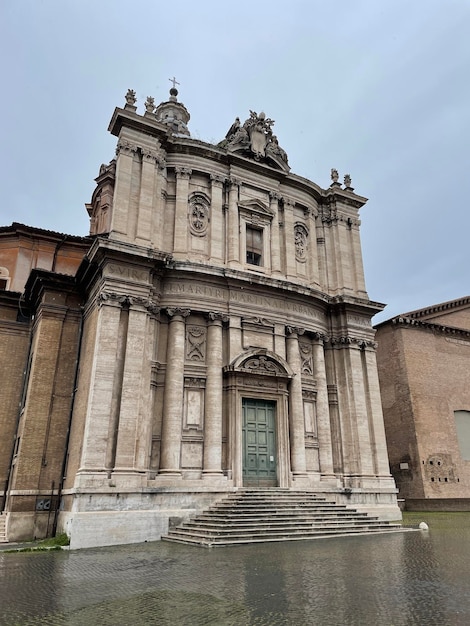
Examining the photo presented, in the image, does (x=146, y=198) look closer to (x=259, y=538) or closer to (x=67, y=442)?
(x=67, y=442)

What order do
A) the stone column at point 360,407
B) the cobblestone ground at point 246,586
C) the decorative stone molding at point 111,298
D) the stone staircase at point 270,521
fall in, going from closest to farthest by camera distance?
the cobblestone ground at point 246,586
the stone staircase at point 270,521
the decorative stone molding at point 111,298
the stone column at point 360,407

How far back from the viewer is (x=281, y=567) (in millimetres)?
9242

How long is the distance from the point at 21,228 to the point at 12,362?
294 inches

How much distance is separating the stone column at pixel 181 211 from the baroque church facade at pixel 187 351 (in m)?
0.06

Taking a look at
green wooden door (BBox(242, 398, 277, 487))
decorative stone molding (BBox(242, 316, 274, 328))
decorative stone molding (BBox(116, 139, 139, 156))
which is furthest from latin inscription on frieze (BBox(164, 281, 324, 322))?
decorative stone molding (BBox(116, 139, 139, 156))

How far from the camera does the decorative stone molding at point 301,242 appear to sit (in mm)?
23422

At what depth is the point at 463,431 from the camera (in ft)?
98.6

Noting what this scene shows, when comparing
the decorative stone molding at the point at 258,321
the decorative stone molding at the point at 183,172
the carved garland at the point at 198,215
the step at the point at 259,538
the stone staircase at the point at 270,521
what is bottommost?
the step at the point at 259,538

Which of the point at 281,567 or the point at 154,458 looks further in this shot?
the point at 154,458

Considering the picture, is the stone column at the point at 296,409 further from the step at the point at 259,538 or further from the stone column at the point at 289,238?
the step at the point at 259,538

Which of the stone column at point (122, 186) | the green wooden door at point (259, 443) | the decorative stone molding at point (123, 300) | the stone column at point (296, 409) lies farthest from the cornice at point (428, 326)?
the stone column at point (122, 186)

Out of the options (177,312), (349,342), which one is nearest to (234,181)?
(177,312)

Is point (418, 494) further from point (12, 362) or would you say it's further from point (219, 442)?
point (12, 362)

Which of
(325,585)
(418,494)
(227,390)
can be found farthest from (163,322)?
(418,494)
